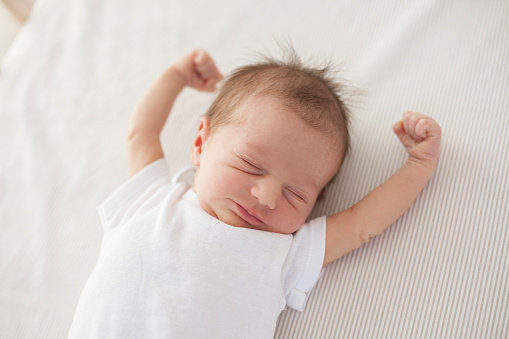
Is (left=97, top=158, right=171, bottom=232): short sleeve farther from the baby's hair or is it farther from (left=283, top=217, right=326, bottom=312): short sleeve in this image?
(left=283, top=217, right=326, bottom=312): short sleeve

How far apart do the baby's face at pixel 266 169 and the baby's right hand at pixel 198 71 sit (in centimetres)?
37

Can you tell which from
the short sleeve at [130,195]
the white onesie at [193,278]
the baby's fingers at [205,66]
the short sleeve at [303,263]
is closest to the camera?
the white onesie at [193,278]

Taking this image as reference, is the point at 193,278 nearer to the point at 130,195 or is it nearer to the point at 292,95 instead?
the point at 130,195

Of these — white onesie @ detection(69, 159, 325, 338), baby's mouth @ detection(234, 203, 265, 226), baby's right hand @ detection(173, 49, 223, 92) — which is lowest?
white onesie @ detection(69, 159, 325, 338)

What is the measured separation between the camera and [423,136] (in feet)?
3.49

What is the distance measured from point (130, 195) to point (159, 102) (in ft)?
1.04

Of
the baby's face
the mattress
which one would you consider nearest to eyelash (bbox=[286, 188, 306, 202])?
the baby's face

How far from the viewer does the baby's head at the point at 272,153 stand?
0.91 m

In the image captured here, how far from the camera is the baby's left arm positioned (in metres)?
1.00

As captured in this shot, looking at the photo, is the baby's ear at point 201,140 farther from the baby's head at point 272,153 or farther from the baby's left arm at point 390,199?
the baby's left arm at point 390,199

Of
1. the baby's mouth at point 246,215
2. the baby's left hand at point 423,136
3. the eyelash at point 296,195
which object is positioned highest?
the baby's left hand at point 423,136

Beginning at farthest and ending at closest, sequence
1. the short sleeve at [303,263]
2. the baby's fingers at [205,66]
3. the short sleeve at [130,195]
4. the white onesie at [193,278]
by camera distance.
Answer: the baby's fingers at [205,66] < the short sleeve at [130,195] < the short sleeve at [303,263] < the white onesie at [193,278]

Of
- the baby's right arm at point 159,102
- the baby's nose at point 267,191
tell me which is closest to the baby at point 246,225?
the baby's nose at point 267,191

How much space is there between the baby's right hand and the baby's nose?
1.73 feet
